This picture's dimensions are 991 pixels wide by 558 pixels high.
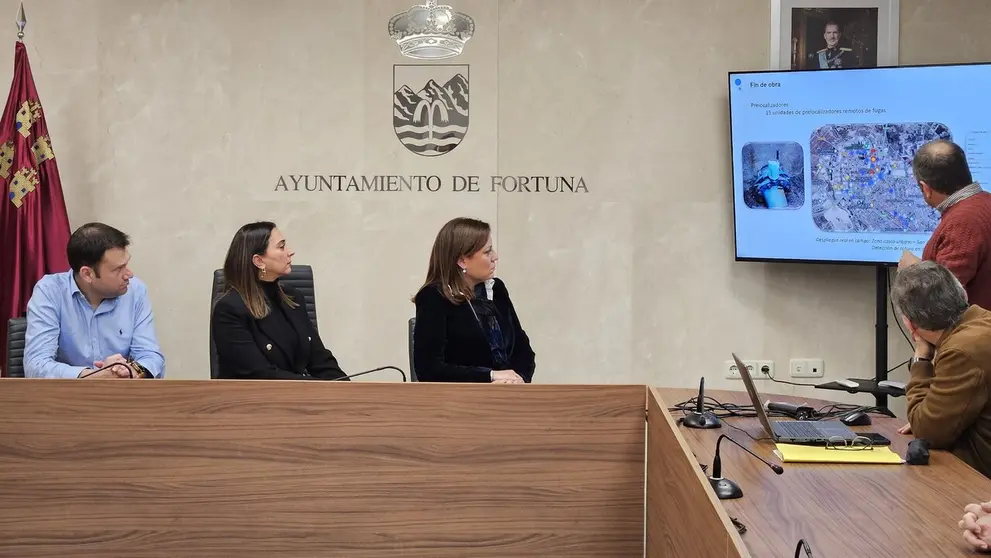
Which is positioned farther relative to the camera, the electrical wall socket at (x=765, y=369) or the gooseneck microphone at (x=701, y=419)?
the electrical wall socket at (x=765, y=369)

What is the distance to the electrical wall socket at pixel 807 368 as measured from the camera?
5.08 m

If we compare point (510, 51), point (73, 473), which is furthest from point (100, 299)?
point (510, 51)

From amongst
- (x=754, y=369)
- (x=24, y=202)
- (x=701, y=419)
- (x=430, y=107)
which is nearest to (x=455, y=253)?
(x=701, y=419)

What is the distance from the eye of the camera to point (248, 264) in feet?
12.2

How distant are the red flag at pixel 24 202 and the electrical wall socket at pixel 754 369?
11.3 feet

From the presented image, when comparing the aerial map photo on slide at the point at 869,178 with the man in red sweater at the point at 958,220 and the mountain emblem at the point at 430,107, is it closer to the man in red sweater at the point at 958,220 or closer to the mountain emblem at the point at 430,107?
the man in red sweater at the point at 958,220

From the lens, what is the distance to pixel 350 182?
5.08m

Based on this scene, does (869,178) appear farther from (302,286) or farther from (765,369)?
(302,286)

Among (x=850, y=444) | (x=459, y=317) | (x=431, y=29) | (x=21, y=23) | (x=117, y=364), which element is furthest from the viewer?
(x=21, y=23)

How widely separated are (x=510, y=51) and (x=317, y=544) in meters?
3.09

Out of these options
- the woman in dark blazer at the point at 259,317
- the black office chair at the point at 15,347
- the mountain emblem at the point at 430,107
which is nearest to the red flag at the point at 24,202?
the black office chair at the point at 15,347

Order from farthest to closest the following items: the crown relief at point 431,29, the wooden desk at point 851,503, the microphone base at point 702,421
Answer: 1. the crown relief at point 431,29
2. the microphone base at point 702,421
3. the wooden desk at point 851,503

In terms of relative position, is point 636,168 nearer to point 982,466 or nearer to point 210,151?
point 210,151

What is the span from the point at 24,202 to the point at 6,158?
0.23m
